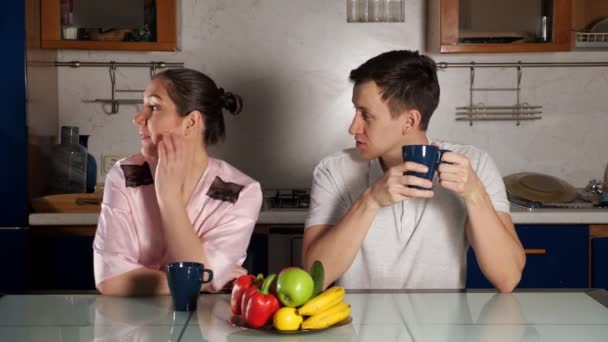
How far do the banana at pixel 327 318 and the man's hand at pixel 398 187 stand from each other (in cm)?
41

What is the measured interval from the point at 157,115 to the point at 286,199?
52.4 inches

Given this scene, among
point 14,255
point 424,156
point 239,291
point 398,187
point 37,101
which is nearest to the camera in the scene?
point 239,291

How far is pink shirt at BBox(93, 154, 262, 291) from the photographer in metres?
2.38

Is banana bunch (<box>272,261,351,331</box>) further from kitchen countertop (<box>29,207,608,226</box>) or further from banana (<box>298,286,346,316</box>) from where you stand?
kitchen countertop (<box>29,207,608,226</box>)

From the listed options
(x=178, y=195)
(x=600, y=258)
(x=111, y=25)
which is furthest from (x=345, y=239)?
(x=111, y=25)

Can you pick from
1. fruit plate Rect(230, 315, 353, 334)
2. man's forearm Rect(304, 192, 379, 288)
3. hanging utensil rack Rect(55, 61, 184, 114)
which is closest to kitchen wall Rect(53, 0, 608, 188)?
hanging utensil rack Rect(55, 61, 184, 114)

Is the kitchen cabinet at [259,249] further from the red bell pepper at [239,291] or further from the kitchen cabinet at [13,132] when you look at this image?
the red bell pepper at [239,291]

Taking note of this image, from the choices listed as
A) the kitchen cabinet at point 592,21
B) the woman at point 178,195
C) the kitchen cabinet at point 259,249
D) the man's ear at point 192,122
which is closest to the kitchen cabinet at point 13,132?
the kitchen cabinet at point 259,249

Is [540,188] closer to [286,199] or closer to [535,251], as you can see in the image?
[535,251]

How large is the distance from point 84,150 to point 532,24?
1927 mm

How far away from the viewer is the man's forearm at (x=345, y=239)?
2.22 m

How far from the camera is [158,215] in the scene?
98.3 inches

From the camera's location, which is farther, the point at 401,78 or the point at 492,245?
the point at 401,78

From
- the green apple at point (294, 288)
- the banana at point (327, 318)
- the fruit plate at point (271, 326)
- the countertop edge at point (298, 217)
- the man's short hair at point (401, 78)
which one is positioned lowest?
the countertop edge at point (298, 217)
